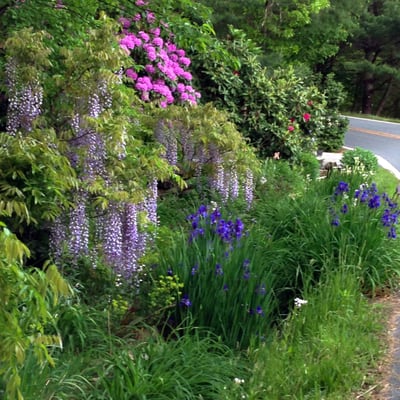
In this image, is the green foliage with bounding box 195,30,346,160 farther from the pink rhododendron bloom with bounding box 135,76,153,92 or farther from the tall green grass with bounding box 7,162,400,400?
→ the tall green grass with bounding box 7,162,400,400

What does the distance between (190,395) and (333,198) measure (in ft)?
12.3

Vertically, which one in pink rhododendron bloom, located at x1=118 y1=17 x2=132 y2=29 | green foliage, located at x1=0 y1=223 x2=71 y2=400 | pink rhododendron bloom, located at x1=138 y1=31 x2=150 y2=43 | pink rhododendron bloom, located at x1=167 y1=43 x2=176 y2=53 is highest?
pink rhododendron bloom, located at x1=118 y1=17 x2=132 y2=29

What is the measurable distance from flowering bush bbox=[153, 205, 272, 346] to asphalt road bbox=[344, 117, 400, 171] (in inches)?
488

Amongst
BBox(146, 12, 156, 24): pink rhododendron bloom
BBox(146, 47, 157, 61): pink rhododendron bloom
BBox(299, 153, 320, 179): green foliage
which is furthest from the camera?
BBox(299, 153, 320, 179): green foliage

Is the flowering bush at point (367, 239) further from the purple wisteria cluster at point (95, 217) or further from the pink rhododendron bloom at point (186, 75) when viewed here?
the pink rhododendron bloom at point (186, 75)

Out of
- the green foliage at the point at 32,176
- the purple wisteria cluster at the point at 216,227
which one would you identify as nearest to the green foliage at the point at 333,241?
the purple wisteria cluster at the point at 216,227

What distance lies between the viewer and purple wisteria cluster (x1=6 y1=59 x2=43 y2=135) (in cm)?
462

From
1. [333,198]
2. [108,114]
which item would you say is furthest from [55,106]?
[333,198]

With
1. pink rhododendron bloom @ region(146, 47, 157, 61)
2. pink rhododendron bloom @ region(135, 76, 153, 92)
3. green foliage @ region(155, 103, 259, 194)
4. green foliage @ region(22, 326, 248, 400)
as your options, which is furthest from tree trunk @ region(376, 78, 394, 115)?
green foliage @ region(22, 326, 248, 400)

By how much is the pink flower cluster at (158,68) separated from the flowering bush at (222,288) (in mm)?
5049

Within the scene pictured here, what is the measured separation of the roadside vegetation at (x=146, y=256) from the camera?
3.63 meters

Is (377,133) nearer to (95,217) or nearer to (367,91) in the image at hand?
(367,91)

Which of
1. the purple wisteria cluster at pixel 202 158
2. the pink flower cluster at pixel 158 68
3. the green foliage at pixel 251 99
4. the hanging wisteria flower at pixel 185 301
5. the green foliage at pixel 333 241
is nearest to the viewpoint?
the hanging wisteria flower at pixel 185 301

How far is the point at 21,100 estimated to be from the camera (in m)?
4.64
